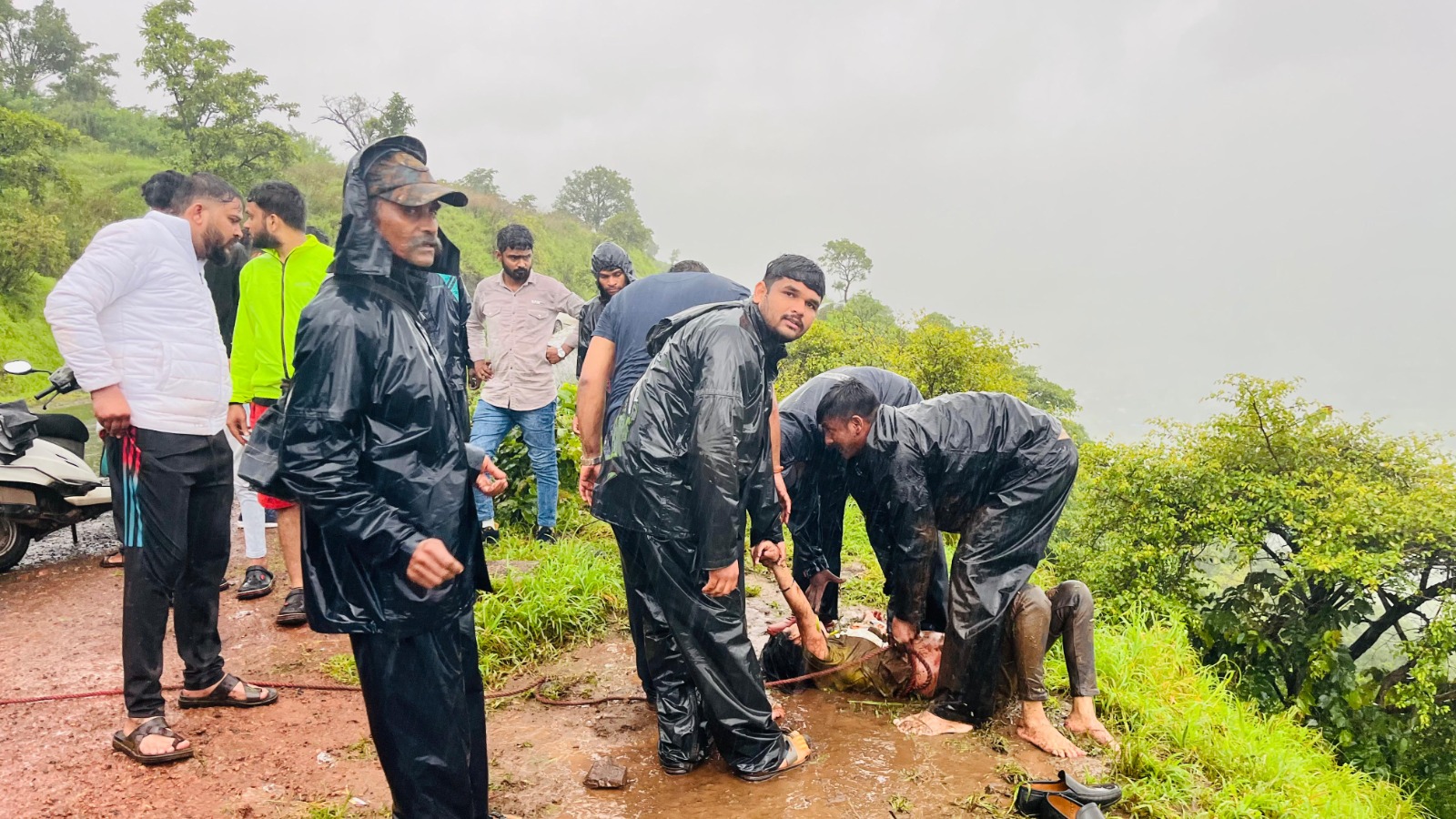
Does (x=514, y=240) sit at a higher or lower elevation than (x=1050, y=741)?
higher

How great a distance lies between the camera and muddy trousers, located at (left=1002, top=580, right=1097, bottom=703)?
3627 millimetres

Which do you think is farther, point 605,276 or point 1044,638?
point 605,276

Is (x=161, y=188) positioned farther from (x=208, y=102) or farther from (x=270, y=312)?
(x=208, y=102)

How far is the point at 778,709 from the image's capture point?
372cm

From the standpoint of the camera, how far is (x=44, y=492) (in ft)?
16.5

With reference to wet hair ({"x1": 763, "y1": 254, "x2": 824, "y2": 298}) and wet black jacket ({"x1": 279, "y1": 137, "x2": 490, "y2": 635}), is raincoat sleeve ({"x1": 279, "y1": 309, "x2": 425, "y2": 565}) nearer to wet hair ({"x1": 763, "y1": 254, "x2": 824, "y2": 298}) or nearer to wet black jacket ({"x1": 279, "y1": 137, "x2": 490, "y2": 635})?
wet black jacket ({"x1": 279, "y1": 137, "x2": 490, "y2": 635})

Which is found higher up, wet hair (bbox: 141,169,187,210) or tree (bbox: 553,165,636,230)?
tree (bbox: 553,165,636,230)

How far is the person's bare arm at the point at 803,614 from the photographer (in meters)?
3.63

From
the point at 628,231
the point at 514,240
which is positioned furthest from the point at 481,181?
the point at 514,240

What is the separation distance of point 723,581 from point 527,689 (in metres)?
1.63

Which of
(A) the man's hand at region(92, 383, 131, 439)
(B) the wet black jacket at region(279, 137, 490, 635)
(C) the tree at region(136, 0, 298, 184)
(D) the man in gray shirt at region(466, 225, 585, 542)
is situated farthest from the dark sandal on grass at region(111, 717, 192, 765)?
(C) the tree at region(136, 0, 298, 184)

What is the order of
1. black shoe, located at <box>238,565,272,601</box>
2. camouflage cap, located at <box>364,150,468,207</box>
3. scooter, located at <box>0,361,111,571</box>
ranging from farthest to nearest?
scooter, located at <box>0,361,111,571</box>
black shoe, located at <box>238,565,272,601</box>
camouflage cap, located at <box>364,150,468,207</box>

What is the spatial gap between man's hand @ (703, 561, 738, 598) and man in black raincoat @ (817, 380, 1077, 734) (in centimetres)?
104

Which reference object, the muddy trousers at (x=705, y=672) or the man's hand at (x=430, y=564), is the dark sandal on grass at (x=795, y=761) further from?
the man's hand at (x=430, y=564)
